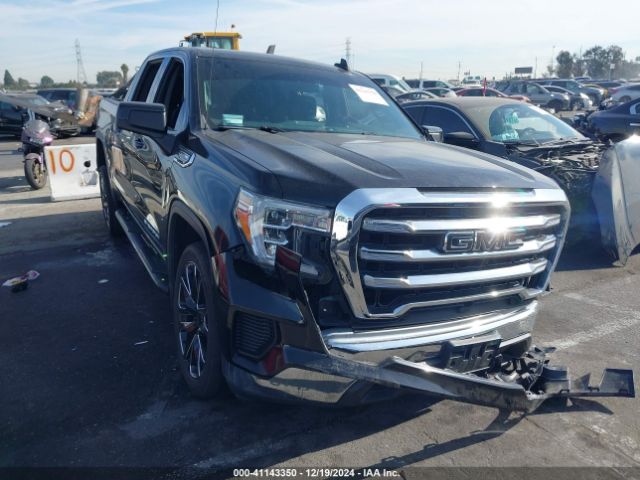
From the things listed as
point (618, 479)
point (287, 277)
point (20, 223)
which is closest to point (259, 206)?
point (287, 277)

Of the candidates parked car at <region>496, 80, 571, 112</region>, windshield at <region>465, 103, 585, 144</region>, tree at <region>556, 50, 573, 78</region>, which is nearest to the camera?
→ windshield at <region>465, 103, 585, 144</region>

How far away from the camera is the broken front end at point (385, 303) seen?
2518mm

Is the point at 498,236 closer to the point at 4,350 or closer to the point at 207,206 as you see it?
the point at 207,206

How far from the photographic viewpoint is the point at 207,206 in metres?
3.00

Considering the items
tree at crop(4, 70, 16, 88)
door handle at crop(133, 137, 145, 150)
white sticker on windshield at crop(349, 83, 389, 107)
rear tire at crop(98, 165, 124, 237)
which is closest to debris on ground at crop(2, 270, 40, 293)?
rear tire at crop(98, 165, 124, 237)

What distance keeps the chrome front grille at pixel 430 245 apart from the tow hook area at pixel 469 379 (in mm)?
273

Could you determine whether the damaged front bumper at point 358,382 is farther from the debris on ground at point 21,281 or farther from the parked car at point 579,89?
the parked car at point 579,89

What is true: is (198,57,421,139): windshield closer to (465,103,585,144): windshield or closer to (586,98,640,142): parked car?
(465,103,585,144): windshield

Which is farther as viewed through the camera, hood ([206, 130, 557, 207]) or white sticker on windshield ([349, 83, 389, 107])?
white sticker on windshield ([349, 83, 389, 107])

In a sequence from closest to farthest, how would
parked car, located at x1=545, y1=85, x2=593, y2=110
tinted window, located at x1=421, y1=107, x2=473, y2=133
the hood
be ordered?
the hood, tinted window, located at x1=421, y1=107, x2=473, y2=133, parked car, located at x1=545, y1=85, x2=593, y2=110

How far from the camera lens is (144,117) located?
11.8 feet

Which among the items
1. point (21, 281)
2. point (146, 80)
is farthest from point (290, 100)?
point (21, 281)

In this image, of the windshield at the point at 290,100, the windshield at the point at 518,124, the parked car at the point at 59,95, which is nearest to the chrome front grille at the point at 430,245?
the windshield at the point at 290,100

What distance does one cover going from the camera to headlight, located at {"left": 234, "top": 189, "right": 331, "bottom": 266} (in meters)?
2.57
